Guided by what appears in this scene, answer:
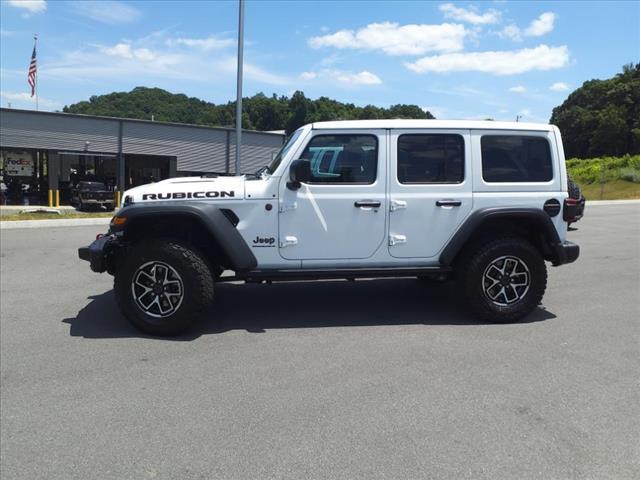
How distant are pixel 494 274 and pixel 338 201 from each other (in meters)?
1.73

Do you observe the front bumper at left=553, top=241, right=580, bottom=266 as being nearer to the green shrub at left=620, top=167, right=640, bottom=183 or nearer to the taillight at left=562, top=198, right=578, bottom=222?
the taillight at left=562, top=198, right=578, bottom=222

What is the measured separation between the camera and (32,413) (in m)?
3.59

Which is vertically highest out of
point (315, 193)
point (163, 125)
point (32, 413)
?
point (163, 125)

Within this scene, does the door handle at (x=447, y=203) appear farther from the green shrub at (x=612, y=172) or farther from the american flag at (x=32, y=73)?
the green shrub at (x=612, y=172)

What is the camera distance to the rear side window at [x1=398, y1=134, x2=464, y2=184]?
5.36m

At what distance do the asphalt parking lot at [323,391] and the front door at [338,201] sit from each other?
790 mm

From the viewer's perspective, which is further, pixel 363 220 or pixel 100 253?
pixel 363 220

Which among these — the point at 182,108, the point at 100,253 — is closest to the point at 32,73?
the point at 100,253

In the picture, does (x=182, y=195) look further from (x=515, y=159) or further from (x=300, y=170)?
(x=515, y=159)

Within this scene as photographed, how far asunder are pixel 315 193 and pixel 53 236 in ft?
32.1

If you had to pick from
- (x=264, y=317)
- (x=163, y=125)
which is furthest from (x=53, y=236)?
(x=163, y=125)

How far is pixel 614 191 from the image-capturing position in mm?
39969

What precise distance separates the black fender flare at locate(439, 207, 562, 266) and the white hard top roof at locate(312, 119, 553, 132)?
2.70 feet

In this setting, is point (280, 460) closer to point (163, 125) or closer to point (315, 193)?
point (315, 193)
